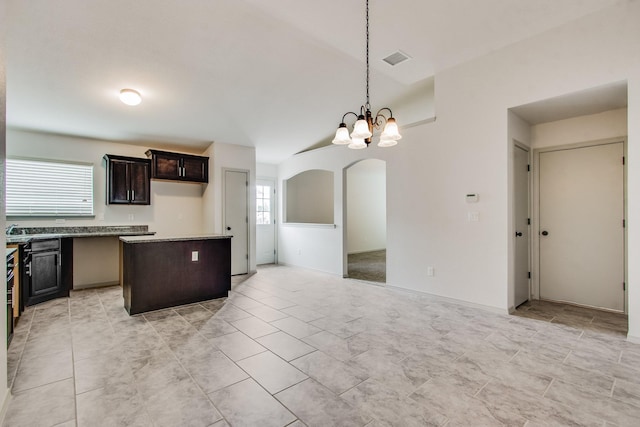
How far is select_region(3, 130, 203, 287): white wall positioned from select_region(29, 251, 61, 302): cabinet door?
65 centimetres

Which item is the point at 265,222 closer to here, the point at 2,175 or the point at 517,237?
the point at 517,237

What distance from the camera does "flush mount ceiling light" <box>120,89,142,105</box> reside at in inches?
154

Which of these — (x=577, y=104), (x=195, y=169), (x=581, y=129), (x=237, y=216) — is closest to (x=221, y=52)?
(x=195, y=169)

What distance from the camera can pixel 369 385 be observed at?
216 centimetres

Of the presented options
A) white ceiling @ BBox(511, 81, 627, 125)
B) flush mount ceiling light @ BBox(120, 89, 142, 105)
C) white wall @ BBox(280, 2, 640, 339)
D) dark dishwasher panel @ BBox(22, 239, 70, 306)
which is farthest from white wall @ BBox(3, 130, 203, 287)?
white ceiling @ BBox(511, 81, 627, 125)

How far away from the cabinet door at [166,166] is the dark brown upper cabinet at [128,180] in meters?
0.16

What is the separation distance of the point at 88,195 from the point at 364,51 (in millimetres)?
5106

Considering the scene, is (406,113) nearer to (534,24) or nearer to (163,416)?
Answer: (534,24)

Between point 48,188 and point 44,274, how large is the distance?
147 centimetres

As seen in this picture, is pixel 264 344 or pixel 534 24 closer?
pixel 264 344

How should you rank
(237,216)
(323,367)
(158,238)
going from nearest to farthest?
(323,367), (158,238), (237,216)

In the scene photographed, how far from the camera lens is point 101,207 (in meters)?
5.23

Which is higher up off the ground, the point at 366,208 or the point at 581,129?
the point at 581,129

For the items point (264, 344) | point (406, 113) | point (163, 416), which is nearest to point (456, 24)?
point (406, 113)
